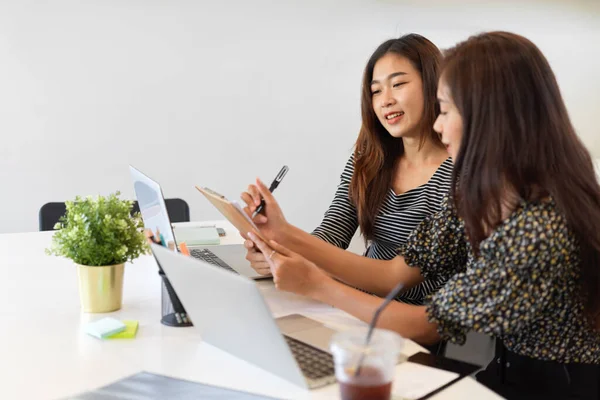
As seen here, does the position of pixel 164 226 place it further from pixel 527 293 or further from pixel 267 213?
pixel 527 293

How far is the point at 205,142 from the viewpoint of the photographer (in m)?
3.34

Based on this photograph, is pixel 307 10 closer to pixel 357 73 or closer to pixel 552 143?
pixel 357 73

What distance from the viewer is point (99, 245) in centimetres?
131

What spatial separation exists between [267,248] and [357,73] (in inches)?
95.3

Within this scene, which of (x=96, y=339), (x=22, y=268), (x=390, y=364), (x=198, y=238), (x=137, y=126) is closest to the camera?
(x=390, y=364)

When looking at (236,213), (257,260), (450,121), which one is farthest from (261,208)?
(450,121)

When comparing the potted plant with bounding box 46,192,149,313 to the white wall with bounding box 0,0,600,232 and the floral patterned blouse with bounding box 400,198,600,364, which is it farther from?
the white wall with bounding box 0,0,600,232

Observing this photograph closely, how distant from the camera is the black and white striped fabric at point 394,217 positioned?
1780mm

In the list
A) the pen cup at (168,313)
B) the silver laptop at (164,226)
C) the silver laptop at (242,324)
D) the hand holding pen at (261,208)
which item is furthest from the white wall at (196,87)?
the silver laptop at (242,324)

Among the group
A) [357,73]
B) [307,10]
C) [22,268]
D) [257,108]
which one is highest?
[307,10]

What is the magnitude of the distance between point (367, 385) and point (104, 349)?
539mm

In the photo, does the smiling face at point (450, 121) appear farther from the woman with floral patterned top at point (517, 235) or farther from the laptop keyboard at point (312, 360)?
the laptop keyboard at point (312, 360)

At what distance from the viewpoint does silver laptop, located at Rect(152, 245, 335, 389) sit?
95cm

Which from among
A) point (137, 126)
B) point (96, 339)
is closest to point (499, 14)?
point (137, 126)
